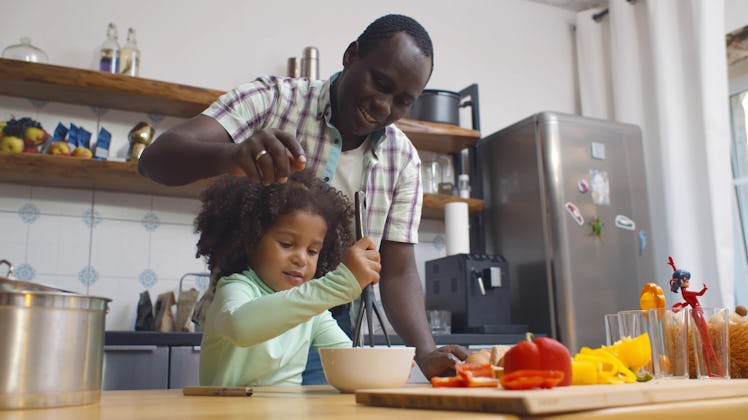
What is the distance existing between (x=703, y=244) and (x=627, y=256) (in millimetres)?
343

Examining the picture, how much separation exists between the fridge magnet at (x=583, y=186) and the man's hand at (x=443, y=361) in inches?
84.9

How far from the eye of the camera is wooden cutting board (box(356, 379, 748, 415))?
0.49 m

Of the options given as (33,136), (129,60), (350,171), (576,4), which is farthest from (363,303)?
(576,4)

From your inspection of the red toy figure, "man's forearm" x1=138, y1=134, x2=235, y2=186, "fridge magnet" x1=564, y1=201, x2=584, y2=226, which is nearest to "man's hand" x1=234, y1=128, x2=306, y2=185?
"man's forearm" x1=138, y1=134, x2=235, y2=186

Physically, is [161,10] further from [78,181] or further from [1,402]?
[1,402]

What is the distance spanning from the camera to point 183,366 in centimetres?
224

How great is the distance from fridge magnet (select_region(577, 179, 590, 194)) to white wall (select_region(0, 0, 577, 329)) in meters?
0.71

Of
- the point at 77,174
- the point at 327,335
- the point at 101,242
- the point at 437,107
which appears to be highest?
the point at 437,107

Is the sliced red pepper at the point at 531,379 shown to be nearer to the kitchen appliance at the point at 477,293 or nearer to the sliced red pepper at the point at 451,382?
the sliced red pepper at the point at 451,382

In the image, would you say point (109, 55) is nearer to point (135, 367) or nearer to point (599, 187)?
point (135, 367)

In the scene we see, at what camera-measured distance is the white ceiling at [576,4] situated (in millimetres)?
3993

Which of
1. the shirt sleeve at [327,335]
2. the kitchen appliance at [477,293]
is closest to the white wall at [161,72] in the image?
the kitchen appliance at [477,293]

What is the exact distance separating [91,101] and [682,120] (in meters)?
2.63

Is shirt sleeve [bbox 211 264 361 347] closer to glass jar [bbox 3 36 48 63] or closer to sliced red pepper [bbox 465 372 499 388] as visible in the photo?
sliced red pepper [bbox 465 372 499 388]
